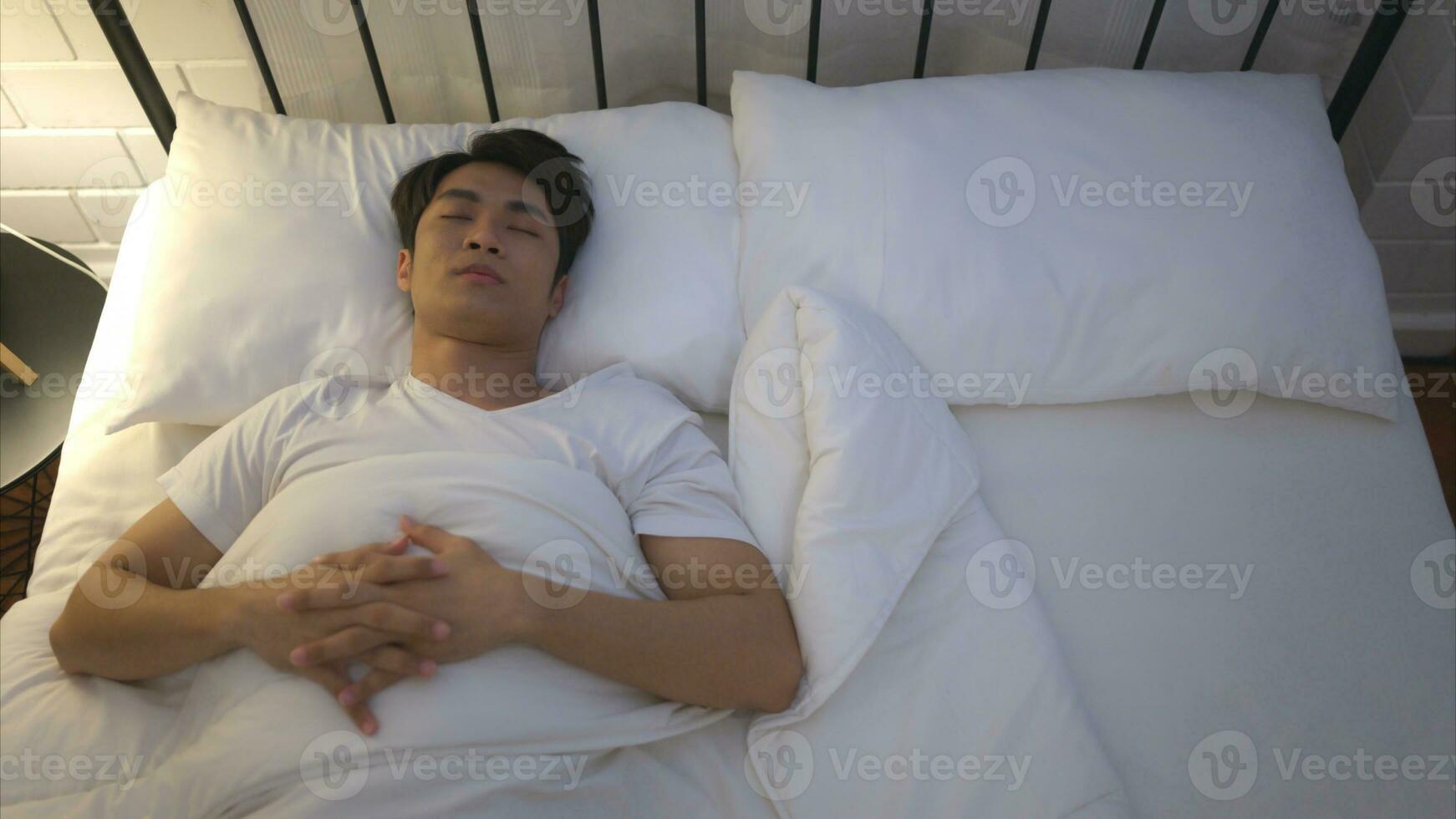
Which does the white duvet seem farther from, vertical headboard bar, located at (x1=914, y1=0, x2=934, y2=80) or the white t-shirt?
vertical headboard bar, located at (x1=914, y1=0, x2=934, y2=80)

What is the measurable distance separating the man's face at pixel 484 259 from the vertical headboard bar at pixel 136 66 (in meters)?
0.61

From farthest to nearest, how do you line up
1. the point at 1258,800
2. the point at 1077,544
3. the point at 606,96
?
the point at 606,96
the point at 1077,544
the point at 1258,800

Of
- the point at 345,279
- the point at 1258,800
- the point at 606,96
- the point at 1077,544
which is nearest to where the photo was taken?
the point at 1258,800

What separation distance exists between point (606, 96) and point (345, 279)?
60 cm

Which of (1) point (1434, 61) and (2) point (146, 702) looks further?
(1) point (1434, 61)

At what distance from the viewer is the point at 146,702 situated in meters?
1.12

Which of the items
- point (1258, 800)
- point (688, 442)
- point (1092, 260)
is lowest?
point (1258, 800)

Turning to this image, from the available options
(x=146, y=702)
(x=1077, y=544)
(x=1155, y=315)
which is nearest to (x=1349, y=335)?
(x=1155, y=315)

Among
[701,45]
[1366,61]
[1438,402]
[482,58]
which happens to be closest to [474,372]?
[482,58]

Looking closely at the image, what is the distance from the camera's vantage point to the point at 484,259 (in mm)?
1357

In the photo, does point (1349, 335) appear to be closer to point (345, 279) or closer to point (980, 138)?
point (980, 138)
